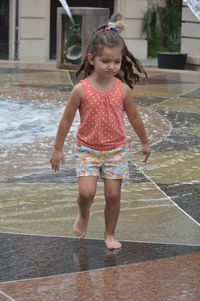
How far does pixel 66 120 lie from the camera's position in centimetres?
472

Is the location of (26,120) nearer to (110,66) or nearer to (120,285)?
(110,66)

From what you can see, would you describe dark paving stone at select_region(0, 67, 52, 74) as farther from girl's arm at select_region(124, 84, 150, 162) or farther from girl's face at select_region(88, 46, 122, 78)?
girl's face at select_region(88, 46, 122, 78)

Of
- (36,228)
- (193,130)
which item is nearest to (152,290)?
(36,228)

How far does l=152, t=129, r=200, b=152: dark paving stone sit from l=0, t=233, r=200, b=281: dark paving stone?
10.9 feet

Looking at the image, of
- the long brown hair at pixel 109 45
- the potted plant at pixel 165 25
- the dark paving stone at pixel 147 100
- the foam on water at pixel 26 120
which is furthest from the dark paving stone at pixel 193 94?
the potted plant at pixel 165 25

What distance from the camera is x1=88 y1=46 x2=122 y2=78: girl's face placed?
15.0 ft

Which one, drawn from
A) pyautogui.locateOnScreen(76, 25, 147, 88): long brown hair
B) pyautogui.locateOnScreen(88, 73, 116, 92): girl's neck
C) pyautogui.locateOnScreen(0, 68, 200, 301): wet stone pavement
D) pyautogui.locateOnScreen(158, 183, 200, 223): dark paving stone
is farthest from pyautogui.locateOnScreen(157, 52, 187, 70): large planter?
pyautogui.locateOnScreen(88, 73, 116, 92): girl's neck

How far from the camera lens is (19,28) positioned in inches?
947

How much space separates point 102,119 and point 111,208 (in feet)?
1.97

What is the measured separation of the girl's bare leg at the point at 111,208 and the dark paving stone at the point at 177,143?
10.9 feet

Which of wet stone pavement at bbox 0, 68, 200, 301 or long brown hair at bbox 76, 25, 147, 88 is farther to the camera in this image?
long brown hair at bbox 76, 25, 147, 88

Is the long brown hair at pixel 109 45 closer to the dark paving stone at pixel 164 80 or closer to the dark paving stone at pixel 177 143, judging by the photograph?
the dark paving stone at pixel 177 143

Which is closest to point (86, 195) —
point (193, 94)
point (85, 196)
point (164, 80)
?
point (85, 196)

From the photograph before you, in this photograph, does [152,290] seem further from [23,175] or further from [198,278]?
[23,175]
